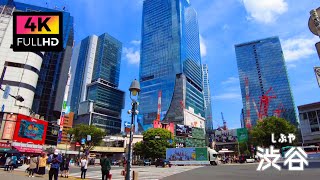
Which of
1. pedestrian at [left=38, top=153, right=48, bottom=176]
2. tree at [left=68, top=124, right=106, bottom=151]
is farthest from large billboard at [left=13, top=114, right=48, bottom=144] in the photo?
pedestrian at [left=38, top=153, right=48, bottom=176]

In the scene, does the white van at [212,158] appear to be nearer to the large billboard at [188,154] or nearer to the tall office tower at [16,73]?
→ the large billboard at [188,154]

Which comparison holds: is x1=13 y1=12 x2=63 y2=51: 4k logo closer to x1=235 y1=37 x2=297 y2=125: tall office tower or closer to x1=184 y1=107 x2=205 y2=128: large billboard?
x1=184 y1=107 x2=205 y2=128: large billboard

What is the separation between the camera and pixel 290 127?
56.8 metres

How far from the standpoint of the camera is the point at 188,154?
47.8 metres

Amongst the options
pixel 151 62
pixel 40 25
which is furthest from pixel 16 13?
pixel 151 62

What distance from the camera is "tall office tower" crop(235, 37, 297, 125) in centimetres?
17411

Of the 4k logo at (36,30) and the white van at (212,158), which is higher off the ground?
the 4k logo at (36,30)

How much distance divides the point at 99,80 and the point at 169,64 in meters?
A: 51.8

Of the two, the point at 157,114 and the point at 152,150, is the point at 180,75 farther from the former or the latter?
the point at 152,150

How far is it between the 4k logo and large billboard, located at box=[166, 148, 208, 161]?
44.0 m

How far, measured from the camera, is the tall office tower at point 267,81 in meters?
174

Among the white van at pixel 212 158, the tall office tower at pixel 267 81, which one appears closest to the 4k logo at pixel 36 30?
the white van at pixel 212 158

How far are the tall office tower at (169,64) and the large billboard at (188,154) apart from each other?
271 feet

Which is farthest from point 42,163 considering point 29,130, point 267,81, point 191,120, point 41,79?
point 267,81
